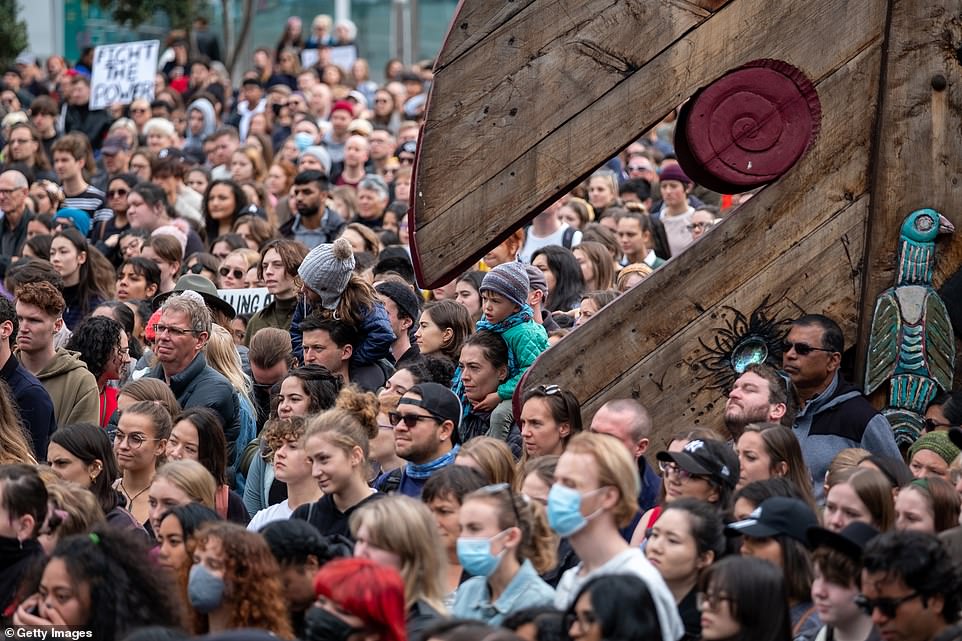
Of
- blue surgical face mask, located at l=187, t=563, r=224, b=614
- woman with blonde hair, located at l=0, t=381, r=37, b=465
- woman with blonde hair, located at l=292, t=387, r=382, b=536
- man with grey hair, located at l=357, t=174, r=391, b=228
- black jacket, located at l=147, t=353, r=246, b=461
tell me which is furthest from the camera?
man with grey hair, located at l=357, t=174, r=391, b=228

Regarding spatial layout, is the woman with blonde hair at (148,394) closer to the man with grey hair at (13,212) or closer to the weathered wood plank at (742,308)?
the weathered wood plank at (742,308)

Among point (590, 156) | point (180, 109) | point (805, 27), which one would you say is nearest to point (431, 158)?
point (590, 156)

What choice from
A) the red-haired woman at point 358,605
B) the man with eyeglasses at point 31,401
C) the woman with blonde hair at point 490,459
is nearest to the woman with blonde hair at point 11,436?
the man with eyeglasses at point 31,401

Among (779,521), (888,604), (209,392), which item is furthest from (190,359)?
(888,604)

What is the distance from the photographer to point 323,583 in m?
5.18

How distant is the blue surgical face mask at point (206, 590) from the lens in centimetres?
562

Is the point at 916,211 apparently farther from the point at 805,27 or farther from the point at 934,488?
the point at 934,488

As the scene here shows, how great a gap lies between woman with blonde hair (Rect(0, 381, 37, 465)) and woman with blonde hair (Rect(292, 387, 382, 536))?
1415 mm

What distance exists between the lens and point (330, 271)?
9.05m

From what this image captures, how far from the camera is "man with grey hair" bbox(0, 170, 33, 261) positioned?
13805 millimetres

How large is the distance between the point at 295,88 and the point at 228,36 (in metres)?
7.42

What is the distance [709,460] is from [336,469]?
1498 millimetres

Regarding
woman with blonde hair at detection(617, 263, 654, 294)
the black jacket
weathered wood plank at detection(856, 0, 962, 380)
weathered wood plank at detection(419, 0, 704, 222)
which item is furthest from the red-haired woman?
woman with blonde hair at detection(617, 263, 654, 294)

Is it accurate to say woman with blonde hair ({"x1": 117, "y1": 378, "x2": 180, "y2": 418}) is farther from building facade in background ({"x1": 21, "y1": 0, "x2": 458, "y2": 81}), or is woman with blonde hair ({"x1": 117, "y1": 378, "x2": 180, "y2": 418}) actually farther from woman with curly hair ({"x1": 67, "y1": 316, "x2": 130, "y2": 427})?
building facade in background ({"x1": 21, "y1": 0, "x2": 458, "y2": 81})
